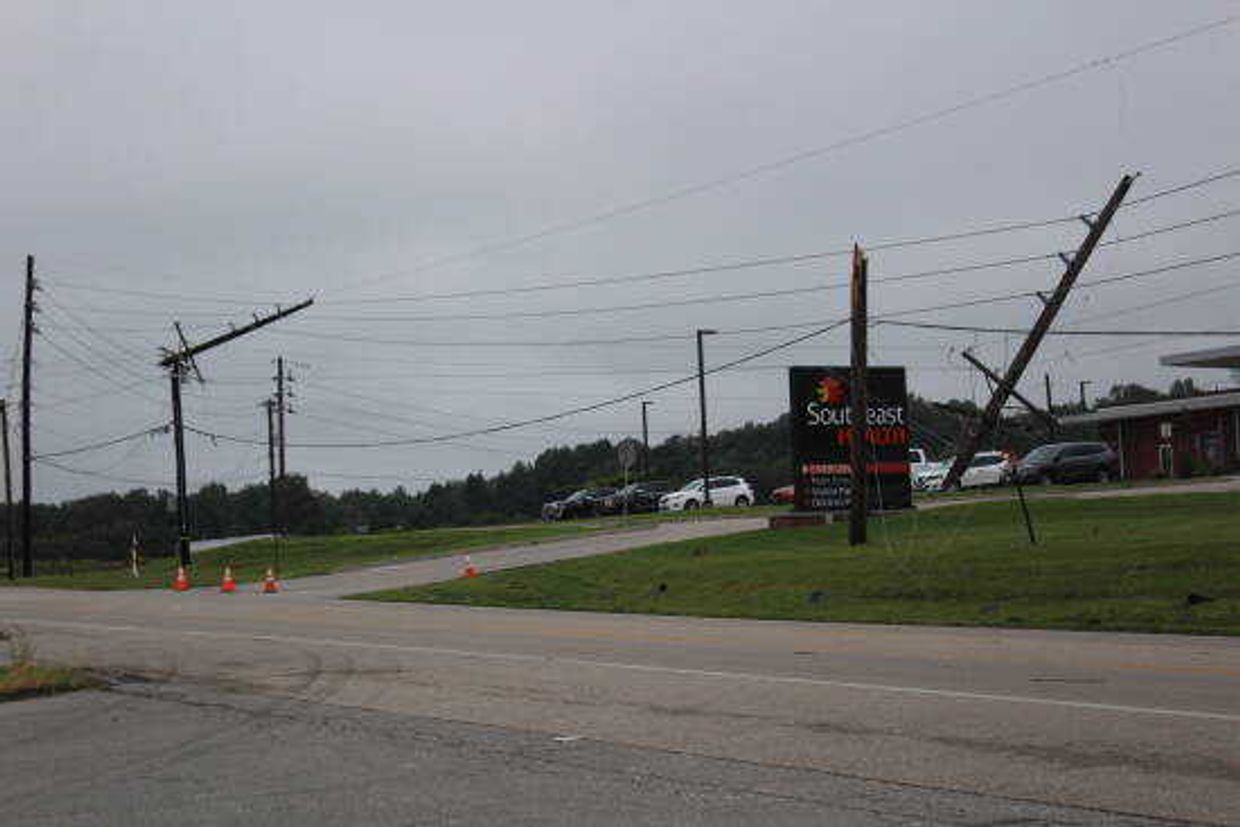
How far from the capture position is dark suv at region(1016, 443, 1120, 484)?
53.9 m

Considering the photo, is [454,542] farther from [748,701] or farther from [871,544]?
[748,701]

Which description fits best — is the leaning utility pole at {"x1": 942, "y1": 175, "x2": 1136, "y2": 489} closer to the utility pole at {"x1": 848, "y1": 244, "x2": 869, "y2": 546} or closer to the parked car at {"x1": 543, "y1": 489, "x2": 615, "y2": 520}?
the utility pole at {"x1": 848, "y1": 244, "x2": 869, "y2": 546}

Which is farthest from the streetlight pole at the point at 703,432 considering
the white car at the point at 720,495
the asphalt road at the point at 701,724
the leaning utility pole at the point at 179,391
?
the asphalt road at the point at 701,724

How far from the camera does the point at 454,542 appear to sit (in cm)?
5031

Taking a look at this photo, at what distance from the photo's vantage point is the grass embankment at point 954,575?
19.1m

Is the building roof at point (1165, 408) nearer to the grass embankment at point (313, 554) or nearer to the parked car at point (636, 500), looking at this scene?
the parked car at point (636, 500)

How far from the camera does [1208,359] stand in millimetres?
50375

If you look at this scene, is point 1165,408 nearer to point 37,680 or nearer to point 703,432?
point 703,432

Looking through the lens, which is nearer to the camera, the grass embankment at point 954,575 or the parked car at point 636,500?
the grass embankment at point 954,575

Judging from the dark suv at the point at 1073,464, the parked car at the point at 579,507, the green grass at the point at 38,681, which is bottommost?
the green grass at the point at 38,681

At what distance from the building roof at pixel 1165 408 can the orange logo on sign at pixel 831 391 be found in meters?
26.5

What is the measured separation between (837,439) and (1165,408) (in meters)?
28.6

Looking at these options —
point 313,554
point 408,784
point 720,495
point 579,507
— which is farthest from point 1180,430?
point 408,784

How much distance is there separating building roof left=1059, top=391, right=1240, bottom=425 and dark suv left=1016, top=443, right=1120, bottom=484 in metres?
5.10
